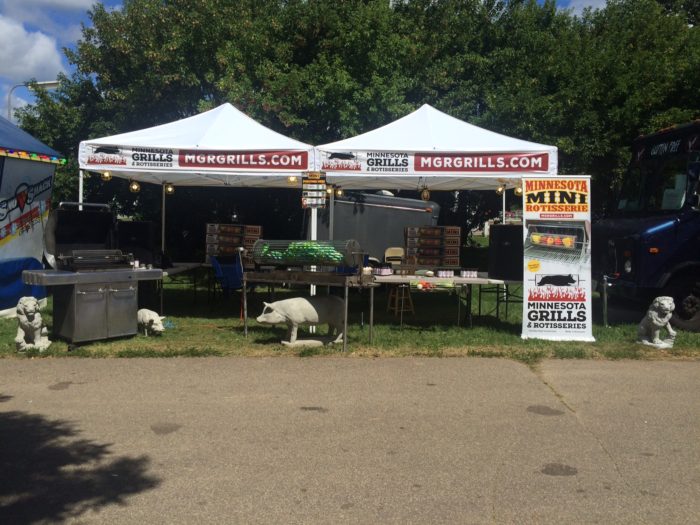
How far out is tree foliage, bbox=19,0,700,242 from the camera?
15852 mm

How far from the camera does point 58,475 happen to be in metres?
4.19

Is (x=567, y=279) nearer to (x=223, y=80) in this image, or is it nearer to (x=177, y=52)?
(x=223, y=80)

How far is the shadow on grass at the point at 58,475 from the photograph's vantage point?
373 cm

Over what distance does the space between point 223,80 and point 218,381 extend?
34.0ft

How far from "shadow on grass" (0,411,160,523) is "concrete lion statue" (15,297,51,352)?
2.83 m

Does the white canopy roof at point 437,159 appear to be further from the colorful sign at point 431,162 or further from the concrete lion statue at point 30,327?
the concrete lion statue at point 30,327

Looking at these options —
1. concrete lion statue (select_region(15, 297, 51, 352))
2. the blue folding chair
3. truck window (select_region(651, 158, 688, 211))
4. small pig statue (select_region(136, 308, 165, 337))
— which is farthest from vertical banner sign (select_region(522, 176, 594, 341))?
concrete lion statue (select_region(15, 297, 51, 352))

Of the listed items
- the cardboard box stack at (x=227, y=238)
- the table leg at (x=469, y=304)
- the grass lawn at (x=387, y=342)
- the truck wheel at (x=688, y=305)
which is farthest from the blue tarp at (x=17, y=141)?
the truck wheel at (x=688, y=305)

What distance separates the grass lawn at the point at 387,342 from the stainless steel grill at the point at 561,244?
3.85 ft

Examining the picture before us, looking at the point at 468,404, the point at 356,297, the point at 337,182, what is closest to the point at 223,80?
the point at 337,182

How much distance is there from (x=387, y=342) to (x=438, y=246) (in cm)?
508

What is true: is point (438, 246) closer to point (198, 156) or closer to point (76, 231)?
point (198, 156)

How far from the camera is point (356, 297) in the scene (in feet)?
47.3

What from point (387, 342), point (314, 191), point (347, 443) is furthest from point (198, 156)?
point (347, 443)
